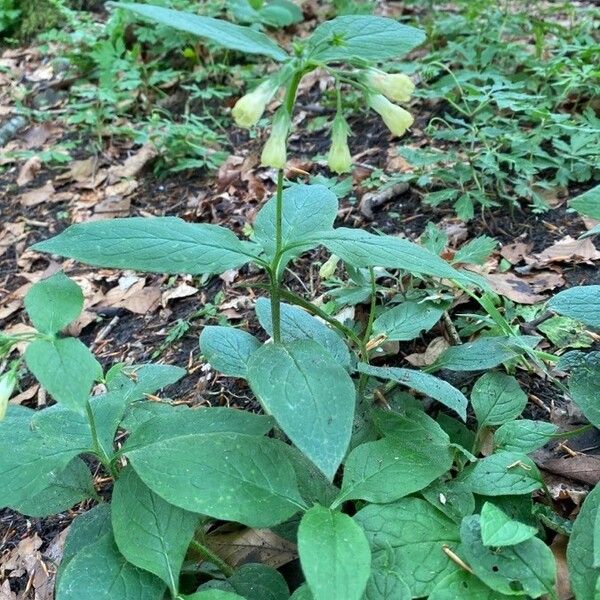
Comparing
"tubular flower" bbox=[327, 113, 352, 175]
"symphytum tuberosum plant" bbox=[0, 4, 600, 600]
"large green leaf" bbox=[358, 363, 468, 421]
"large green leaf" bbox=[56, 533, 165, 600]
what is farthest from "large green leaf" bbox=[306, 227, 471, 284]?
"large green leaf" bbox=[56, 533, 165, 600]

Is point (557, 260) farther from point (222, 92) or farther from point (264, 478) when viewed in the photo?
point (222, 92)

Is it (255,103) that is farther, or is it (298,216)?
(298,216)

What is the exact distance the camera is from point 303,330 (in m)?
1.92

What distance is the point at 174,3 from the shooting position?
453 centimetres

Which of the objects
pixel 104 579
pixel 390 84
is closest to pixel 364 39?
pixel 390 84

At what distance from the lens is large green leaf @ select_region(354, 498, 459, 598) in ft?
4.55

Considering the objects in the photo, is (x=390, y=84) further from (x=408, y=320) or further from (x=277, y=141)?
(x=408, y=320)

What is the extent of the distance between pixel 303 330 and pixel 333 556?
0.78 m

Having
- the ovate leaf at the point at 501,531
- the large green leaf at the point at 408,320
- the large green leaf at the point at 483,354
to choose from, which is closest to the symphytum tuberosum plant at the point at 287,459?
the ovate leaf at the point at 501,531

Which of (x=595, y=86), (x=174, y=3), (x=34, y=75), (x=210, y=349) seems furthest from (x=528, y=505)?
(x=34, y=75)

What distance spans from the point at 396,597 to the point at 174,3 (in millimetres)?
4289

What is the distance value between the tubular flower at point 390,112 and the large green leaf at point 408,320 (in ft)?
2.16

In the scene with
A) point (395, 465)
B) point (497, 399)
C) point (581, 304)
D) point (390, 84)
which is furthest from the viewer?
point (497, 399)

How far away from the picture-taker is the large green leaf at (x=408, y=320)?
1.93 meters
